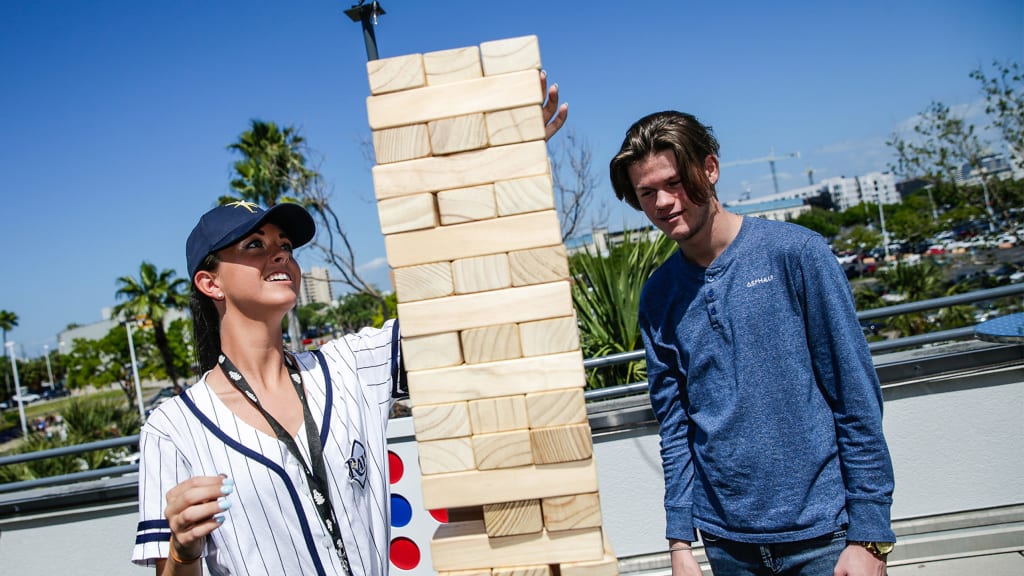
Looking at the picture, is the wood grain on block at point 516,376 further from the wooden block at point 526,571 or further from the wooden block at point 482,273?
the wooden block at point 526,571

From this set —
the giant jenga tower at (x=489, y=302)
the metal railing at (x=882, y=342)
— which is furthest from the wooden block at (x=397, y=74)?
the metal railing at (x=882, y=342)

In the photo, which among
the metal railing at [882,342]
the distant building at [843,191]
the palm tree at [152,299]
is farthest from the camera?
the distant building at [843,191]

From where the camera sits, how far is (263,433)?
1545mm

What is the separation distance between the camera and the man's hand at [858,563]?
1.52m

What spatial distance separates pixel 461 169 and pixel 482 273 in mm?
219

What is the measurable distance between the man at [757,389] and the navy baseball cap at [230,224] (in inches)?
36.6

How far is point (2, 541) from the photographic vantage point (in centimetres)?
357

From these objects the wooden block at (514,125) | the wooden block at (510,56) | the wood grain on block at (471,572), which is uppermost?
the wooden block at (510,56)

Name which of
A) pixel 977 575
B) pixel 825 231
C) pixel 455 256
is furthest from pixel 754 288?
pixel 825 231

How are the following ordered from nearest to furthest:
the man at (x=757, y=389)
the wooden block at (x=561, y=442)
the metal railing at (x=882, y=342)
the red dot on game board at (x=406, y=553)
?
1. the wooden block at (x=561, y=442)
2. the man at (x=757, y=389)
3. the metal railing at (x=882, y=342)
4. the red dot on game board at (x=406, y=553)

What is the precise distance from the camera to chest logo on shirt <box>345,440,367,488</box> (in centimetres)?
158

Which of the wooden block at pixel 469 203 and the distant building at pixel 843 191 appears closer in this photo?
the wooden block at pixel 469 203

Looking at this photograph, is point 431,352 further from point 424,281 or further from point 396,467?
point 396,467

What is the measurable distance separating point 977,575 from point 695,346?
248 centimetres
